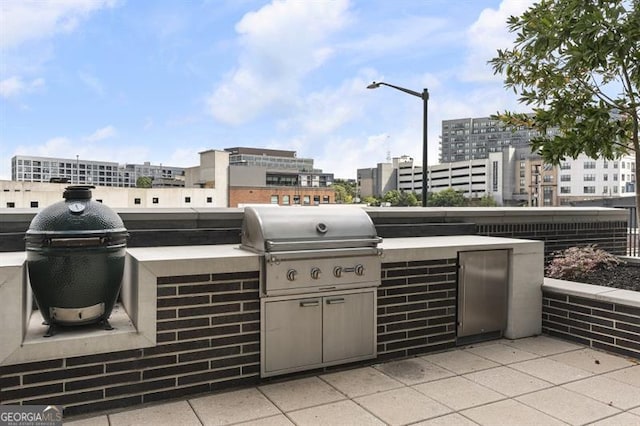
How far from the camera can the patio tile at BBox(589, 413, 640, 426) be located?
3295mm

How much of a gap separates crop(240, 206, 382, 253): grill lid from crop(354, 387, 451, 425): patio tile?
1.27 m

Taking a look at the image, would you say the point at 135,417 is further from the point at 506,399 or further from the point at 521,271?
the point at 521,271

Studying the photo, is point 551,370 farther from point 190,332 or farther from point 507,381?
point 190,332

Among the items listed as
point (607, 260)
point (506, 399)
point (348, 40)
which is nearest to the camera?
point (506, 399)

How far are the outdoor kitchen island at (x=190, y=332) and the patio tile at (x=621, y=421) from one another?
1.73 m

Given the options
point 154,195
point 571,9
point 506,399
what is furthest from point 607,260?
point 154,195

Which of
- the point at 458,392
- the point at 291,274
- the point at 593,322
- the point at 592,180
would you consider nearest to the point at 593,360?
the point at 593,322

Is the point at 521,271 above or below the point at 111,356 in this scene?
above

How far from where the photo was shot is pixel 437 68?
10.9 meters

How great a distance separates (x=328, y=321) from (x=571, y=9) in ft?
14.5

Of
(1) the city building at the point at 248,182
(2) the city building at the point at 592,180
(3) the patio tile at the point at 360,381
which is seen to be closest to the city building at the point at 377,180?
(1) the city building at the point at 248,182

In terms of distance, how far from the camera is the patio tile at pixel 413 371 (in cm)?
413

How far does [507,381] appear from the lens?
4102 mm

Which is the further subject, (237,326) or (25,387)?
(237,326)
